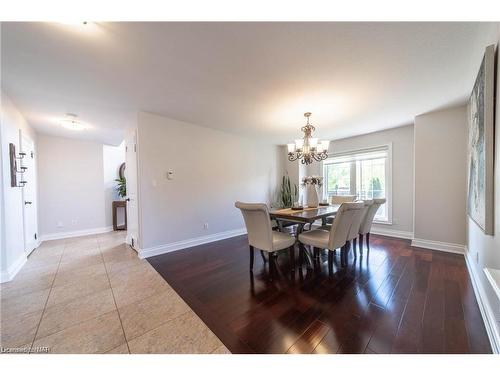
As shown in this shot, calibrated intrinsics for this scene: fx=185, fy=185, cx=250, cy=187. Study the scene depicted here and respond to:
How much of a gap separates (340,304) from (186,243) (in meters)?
2.64

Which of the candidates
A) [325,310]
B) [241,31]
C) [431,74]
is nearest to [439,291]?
[325,310]

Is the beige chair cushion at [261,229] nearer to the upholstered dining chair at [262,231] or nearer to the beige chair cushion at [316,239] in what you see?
the upholstered dining chair at [262,231]

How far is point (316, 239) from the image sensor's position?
227 centimetres

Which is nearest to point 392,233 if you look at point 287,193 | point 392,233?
point 392,233

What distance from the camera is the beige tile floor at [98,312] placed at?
1319 millimetres

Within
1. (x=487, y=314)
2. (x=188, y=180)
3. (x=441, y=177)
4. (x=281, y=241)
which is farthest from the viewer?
(x=188, y=180)

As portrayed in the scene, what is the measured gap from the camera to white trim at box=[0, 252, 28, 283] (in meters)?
2.21

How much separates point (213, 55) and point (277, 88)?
2.88 feet

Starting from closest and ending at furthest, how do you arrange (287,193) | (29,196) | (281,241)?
1. (281,241)
2. (29,196)
3. (287,193)

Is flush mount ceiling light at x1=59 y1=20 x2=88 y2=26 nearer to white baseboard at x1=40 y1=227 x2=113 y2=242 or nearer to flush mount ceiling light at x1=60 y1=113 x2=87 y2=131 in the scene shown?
flush mount ceiling light at x1=60 y1=113 x2=87 y2=131

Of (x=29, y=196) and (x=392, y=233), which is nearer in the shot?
(x=29, y=196)

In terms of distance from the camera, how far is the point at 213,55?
65.9 inches

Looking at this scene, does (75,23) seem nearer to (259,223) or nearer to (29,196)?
(259,223)

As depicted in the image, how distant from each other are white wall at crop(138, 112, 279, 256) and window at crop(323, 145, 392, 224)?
2.09m
